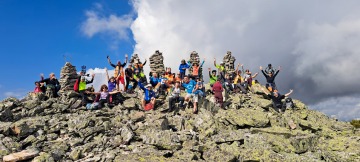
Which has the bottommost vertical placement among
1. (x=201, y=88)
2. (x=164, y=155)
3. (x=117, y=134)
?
(x=164, y=155)

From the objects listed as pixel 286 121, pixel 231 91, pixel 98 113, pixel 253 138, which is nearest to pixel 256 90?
pixel 231 91

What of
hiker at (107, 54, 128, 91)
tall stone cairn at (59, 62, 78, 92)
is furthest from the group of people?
tall stone cairn at (59, 62, 78, 92)

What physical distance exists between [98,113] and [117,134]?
11.4 feet

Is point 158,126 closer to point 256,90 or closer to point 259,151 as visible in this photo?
point 259,151

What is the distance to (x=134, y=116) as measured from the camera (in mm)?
19688

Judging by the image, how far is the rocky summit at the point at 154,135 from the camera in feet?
48.1

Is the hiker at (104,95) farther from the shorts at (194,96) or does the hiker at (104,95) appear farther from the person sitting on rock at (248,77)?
the person sitting on rock at (248,77)

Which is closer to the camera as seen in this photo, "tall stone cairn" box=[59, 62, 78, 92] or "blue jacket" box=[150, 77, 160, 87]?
"blue jacket" box=[150, 77, 160, 87]

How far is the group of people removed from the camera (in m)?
21.8

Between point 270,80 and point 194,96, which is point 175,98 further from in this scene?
point 270,80

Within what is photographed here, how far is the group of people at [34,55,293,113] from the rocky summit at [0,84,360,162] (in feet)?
2.44

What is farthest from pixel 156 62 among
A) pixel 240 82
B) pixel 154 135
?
pixel 154 135

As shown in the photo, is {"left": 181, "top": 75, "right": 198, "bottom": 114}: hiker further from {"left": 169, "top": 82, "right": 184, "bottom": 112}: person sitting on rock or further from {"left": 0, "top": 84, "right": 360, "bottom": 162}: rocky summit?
{"left": 0, "top": 84, "right": 360, "bottom": 162}: rocky summit

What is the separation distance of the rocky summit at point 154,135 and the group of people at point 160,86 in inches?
29.2
